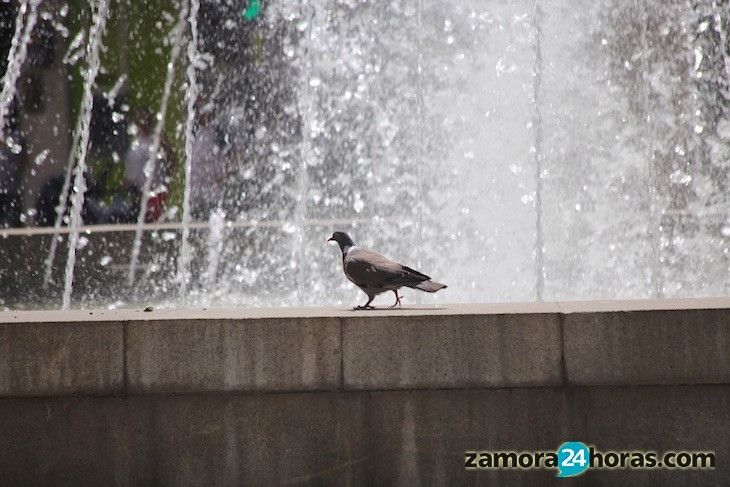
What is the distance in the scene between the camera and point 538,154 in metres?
11.7

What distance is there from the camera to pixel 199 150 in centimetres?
1877

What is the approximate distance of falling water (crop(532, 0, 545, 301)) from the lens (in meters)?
9.99

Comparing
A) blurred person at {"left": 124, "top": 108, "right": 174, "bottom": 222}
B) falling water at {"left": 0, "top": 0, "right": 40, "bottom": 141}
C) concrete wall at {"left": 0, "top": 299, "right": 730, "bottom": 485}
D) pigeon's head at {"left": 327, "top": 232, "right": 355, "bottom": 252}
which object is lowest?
concrete wall at {"left": 0, "top": 299, "right": 730, "bottom": 485}

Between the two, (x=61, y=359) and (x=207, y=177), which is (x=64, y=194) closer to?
(x=207, y=177)

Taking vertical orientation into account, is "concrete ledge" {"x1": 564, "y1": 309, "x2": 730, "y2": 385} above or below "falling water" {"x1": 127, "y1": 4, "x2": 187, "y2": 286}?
below

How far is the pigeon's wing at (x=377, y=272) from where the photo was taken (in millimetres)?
5445

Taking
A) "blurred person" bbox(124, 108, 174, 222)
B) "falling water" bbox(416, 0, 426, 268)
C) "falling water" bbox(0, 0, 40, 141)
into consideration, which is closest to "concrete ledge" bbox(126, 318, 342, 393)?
"falling water" bbox(416, 0, 426, 268)

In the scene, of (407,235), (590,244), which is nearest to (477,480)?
(590,244)

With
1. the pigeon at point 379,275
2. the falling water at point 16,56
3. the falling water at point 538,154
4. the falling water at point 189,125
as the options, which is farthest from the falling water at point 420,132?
the falling water at point 16,56

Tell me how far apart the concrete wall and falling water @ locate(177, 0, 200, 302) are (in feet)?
27.4

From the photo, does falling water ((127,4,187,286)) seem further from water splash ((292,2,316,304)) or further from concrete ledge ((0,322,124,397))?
concrete ledge ((0,322,124,397))

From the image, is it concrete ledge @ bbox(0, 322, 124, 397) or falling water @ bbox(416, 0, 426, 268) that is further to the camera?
falling water @ bbox(416, 0, 426, 268)

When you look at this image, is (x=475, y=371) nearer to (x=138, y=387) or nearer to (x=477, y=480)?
(x=477, y=480)

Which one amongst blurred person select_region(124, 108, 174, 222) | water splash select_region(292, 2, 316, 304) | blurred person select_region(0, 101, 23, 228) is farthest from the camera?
blurred person select_region(0, 101, 23, 228)
